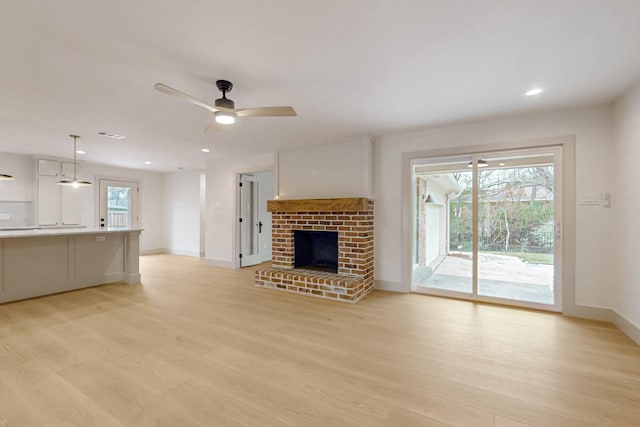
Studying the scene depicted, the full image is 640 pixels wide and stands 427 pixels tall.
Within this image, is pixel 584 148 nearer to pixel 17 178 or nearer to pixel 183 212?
pixel 183 212

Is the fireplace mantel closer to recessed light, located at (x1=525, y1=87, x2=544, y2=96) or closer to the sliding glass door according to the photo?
the sliding glass door

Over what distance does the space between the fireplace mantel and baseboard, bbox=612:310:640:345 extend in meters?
2.96

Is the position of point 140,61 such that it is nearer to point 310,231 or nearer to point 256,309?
point 256,309

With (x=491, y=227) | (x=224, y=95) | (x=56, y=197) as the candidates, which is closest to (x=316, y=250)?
(x=491, y=227)

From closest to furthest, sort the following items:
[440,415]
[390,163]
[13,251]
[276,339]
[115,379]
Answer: [440,415] → [115,379] → [276,339] → [13,251] → [390,163]

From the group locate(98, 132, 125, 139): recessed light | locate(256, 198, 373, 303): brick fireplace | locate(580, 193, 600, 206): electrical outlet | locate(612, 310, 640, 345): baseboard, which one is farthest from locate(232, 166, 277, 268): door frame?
locate(612, 310, 640, 345): baseboard

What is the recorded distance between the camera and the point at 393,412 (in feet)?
5.40

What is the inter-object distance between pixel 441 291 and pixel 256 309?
2.66m

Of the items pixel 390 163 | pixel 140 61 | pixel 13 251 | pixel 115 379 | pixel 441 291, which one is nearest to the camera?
pixel 115 379

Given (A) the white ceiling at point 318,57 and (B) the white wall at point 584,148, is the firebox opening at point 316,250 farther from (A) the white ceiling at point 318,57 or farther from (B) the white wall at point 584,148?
(B) the white wall at point 584,148

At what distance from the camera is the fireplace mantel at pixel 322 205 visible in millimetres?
4066

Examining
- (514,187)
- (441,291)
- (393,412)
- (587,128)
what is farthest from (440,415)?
(587,128)

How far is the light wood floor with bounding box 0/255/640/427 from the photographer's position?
164cm

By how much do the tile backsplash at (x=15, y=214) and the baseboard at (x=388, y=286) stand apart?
7326 mm
